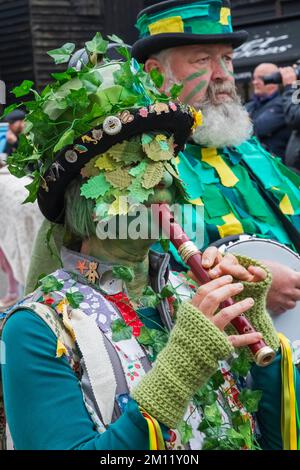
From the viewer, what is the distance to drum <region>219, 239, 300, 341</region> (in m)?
3.31

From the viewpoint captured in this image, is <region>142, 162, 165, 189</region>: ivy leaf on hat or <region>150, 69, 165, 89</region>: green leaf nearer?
<region>142, 162, 165, 189</region>: ivy leaf on hat

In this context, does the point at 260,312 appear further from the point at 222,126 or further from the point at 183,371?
the point at 222,126

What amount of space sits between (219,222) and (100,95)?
4.57 ft

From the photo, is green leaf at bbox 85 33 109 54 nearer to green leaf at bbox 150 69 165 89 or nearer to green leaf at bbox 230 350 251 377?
green leaf at bbox 150 69 165 89

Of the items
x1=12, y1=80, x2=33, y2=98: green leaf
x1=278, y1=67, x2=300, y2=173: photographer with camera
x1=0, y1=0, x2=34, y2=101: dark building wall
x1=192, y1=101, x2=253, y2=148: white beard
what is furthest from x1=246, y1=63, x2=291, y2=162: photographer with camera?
x1=0, y1=0, x2=34, y2=101: dark building wall

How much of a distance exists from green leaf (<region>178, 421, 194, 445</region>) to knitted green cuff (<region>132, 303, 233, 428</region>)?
105 mm

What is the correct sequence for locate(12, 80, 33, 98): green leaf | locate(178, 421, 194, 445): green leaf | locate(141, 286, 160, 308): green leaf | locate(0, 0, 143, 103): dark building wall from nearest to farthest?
locate(178, 421, 194, 445): green leaf
locate(141, 286, 160, 308): green leaf
locate(12, 80, 33, 98): green leaf
locate(0, 0, 143, 103): dark building wall

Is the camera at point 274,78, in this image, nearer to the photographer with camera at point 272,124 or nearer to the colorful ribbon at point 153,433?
the photographer with camera at point 272,124

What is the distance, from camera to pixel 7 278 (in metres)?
6.41

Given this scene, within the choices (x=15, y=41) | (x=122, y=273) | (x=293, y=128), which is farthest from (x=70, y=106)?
(x=15, y=41)

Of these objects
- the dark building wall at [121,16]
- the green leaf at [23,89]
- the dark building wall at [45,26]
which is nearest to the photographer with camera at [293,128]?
the green leaf at [23,89]

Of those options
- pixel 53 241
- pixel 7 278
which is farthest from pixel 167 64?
pixel 7 278

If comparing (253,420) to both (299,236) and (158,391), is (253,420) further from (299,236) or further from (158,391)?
(299,236)

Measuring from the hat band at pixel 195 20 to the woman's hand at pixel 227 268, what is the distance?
6.06 feet
